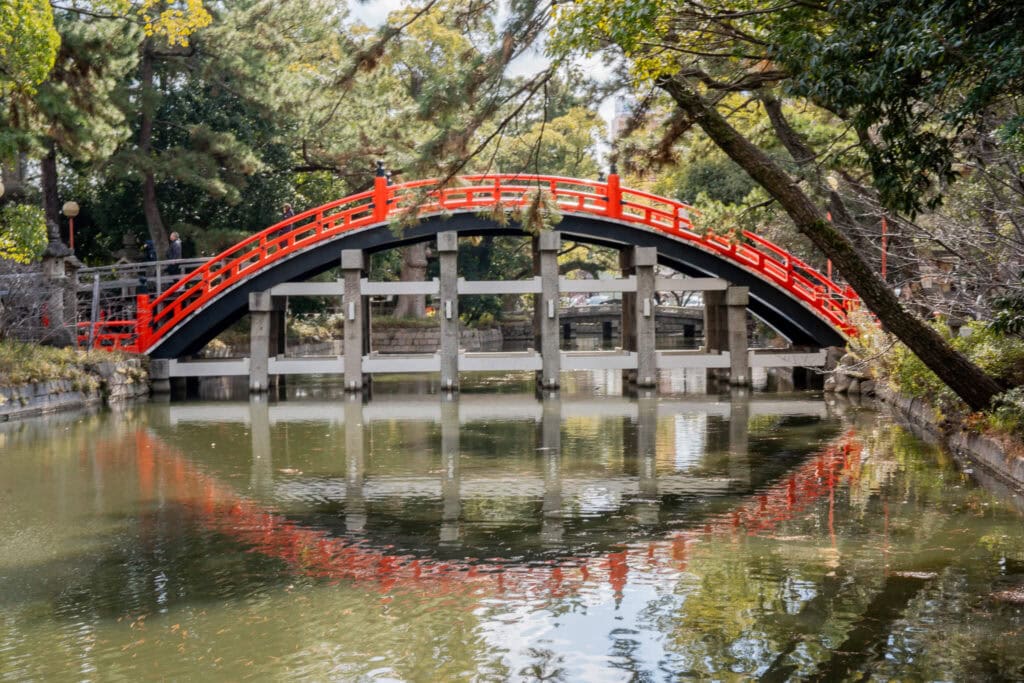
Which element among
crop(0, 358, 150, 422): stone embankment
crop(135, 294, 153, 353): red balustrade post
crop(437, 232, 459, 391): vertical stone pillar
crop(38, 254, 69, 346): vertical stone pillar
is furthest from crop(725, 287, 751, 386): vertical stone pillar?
crop(38, 254, 69, 346): vertical stone pillar

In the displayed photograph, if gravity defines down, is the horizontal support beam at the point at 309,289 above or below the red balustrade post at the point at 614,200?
below

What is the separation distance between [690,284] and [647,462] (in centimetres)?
1022

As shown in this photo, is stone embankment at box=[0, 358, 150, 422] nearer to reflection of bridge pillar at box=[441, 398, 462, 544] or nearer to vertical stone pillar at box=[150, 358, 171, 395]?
vertical stone pillar at box=[150, 358, 171, 395]

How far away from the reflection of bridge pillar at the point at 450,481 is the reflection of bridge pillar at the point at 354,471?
0.73 m

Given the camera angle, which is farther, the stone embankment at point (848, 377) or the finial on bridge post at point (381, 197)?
the finial on bridge post at point (381, 197)

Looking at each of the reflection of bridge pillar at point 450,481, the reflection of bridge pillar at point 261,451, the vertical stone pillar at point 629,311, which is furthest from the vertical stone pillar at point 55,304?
the vertical stone pillar at point 629,311

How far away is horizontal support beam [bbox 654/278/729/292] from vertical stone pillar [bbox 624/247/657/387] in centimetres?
25

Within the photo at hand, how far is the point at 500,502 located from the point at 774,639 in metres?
4.37

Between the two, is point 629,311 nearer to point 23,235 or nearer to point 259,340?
point 259,340

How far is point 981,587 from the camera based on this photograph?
23.0ft

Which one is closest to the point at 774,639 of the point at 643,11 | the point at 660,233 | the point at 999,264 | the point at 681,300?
the point at 643,11

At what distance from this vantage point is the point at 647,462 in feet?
41.3

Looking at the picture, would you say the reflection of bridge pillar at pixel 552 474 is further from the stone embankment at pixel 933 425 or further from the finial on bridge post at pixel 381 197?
the finial on bridge post at pixel 381 197

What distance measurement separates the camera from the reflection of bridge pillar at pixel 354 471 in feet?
31.2
